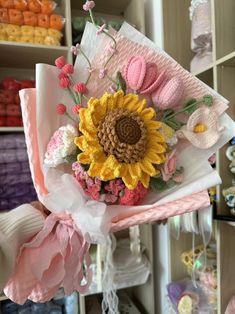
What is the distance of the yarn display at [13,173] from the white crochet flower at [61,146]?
0.66 m

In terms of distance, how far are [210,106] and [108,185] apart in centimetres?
22

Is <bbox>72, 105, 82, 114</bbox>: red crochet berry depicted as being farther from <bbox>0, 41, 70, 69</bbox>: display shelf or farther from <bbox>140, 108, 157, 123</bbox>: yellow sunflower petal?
<bbox>0, 41, 70, 69</bbox>: display shelf

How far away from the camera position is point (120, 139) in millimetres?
359

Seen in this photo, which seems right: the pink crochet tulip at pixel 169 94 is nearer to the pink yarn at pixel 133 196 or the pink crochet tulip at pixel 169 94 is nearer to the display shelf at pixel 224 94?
the pink yarn at pixel 133 196

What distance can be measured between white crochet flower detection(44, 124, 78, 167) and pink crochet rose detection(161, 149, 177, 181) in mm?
146

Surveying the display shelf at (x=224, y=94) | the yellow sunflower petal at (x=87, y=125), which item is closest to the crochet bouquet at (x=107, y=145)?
the yellow sunflower petal at (x=87, y=125)

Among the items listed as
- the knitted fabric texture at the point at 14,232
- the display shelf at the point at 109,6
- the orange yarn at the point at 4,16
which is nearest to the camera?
the knitted fabric texture at the point at 14,232

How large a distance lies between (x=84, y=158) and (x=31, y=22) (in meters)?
0.83

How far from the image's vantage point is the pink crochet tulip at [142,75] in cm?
39

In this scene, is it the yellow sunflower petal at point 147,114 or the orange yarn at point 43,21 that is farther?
the orange yarn at point 43,21

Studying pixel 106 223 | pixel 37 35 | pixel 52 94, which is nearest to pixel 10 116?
pixel 37 35

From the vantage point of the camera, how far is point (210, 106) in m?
0.42

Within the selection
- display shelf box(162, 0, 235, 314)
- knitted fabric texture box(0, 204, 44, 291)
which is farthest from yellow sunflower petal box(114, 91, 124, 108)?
display shelf box(162, 0, 235, 314)

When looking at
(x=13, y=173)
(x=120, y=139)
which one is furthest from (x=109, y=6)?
(x=120, y=139)
